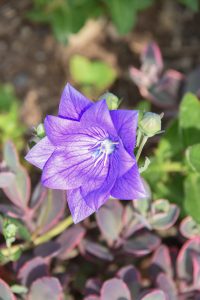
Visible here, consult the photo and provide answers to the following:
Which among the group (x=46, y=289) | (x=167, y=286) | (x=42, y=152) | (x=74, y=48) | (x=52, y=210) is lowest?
(x=167, y=286)

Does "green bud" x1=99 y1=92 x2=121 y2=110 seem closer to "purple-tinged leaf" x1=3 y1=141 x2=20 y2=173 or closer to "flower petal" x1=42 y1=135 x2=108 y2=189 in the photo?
"flower petal" x1=42 y1=135 x2=108 y2=189

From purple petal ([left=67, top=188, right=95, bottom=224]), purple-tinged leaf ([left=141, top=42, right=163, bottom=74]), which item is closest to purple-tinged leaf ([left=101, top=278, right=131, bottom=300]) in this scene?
purple petal ([left=67, top=188, right=95, bottom=224])

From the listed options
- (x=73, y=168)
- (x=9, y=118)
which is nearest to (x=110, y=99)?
(x=73, y=168)

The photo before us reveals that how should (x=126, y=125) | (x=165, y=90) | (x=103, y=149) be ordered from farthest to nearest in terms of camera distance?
1. (x=165, y=90)
2. (x=103, y=149)
3. (x=126, y=125)

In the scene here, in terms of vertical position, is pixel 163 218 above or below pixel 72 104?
below

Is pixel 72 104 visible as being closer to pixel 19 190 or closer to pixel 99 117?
pixel 99 117

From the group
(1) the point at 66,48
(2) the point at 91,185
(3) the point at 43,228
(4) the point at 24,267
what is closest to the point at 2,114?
(1) the point at 66,48

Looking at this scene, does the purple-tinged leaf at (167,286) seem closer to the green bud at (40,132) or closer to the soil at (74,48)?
the green bud at (40,132)
